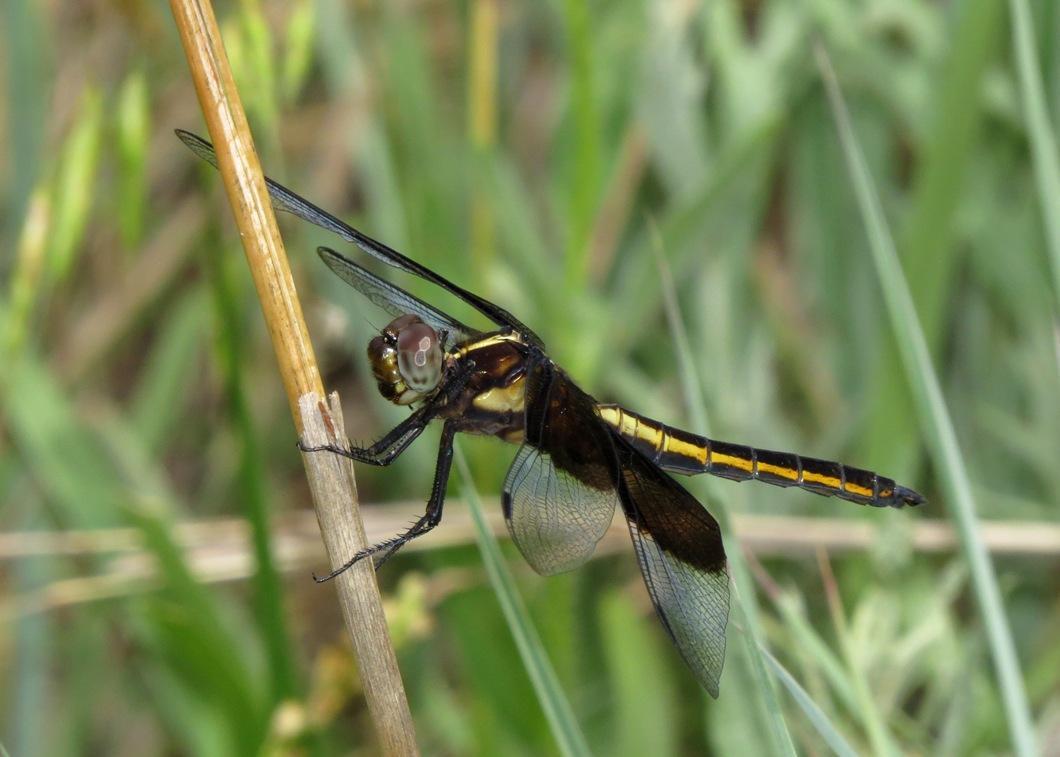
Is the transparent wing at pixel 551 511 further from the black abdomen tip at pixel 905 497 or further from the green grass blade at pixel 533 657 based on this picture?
the black abdomen tip at pixel 905 497

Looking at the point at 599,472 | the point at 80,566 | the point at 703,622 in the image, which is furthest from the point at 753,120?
the point at 80,566

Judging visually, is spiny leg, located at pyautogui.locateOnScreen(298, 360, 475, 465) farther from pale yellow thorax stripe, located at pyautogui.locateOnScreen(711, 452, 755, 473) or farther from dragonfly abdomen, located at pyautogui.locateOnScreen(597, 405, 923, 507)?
pale yellow thorax stripe, located at pyautogui.locateOnScreen(711, 452, 755, 473)

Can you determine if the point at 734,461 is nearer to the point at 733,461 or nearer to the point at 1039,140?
the point at 733,461

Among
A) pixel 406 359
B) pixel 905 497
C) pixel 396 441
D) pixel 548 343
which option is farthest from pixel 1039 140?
pixel 548 343

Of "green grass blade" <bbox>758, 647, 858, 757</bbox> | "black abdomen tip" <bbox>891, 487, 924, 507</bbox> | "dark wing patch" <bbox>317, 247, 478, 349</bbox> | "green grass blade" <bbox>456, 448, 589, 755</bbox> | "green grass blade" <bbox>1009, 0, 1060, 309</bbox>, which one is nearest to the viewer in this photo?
"green grass blade" <bbox>758, 647, 858, 757</bbox>

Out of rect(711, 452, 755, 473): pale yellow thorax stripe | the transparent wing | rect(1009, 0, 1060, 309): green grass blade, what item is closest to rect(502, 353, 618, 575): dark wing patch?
the transparent wing

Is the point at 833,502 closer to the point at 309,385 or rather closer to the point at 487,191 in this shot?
the point at 487,191

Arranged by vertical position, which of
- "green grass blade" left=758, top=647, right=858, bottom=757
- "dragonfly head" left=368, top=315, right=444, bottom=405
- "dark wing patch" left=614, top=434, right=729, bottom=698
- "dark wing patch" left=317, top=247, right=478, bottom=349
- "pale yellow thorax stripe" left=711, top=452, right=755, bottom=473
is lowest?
"green grass blade" left=758, top=647, right=858, bottom=757
